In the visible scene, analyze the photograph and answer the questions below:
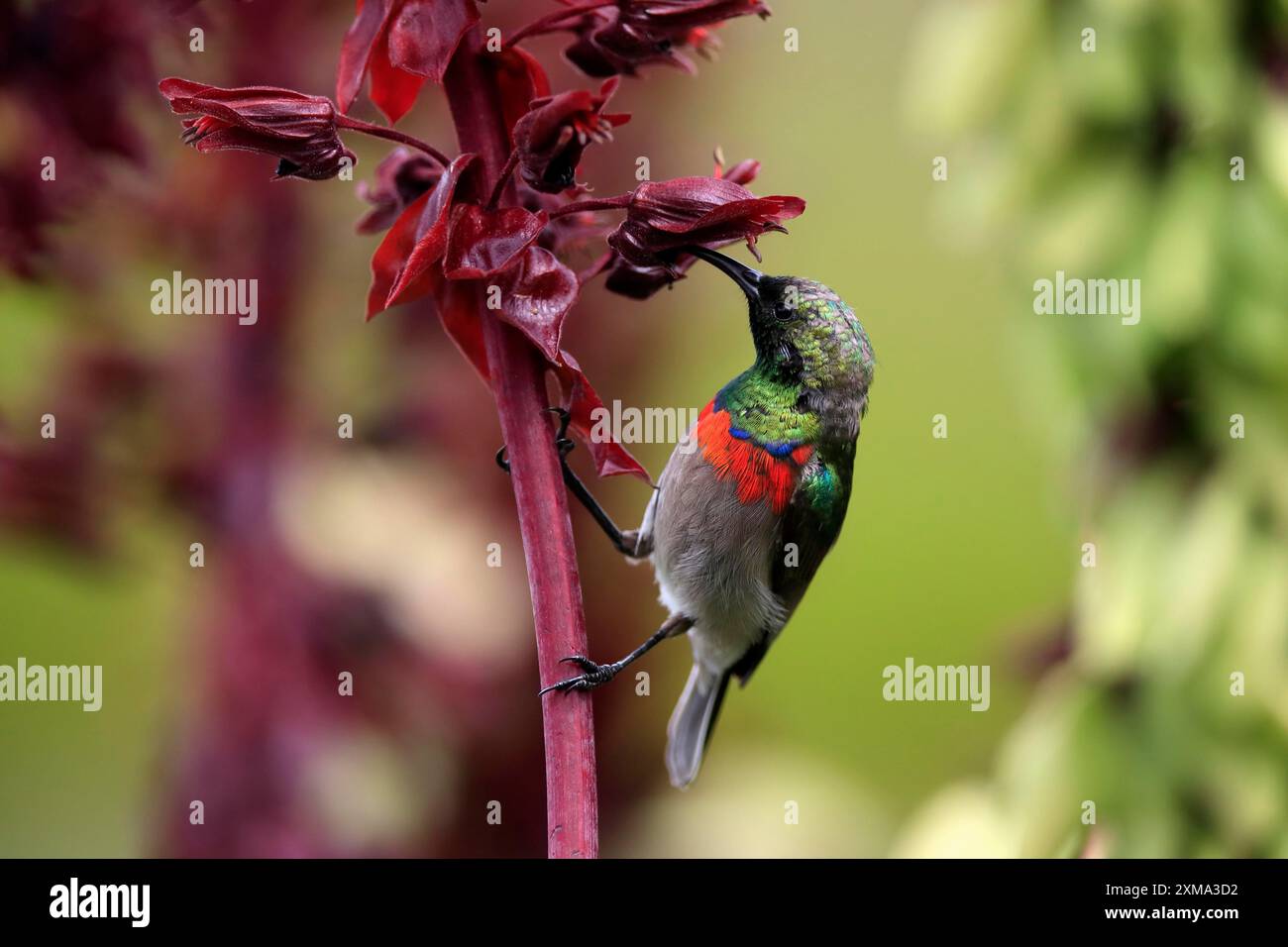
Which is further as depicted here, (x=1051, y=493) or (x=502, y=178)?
(x=1051, y=493)

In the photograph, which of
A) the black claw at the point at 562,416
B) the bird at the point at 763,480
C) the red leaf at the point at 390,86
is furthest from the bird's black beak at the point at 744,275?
the red leaf at the point at 390,86

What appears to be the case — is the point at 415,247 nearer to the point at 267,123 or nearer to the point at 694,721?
the point at 267,123

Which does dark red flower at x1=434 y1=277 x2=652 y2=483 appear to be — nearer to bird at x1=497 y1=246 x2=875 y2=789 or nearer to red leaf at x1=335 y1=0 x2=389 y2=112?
red leaf at x1=335 y1=0 x2=389 y2=112

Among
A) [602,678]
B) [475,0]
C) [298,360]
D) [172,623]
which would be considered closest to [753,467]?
[602,678]

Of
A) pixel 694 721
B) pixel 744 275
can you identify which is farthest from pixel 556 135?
pixel 694 721

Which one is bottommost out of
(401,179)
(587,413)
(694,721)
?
(694,721)

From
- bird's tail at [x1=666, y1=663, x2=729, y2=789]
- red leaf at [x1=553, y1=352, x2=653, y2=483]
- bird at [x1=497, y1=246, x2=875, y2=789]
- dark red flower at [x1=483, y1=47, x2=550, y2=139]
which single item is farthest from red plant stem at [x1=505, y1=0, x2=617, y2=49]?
bird's tail at [x1=666, y1=663, x2=729, y2=789]

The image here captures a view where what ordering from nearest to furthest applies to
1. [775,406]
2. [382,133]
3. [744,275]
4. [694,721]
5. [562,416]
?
[382,133]
[562,416]
[744,275]
[775,406]
[694,721]

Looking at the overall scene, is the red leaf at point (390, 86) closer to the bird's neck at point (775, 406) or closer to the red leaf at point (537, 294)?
the red leaf at point (537, 294)
